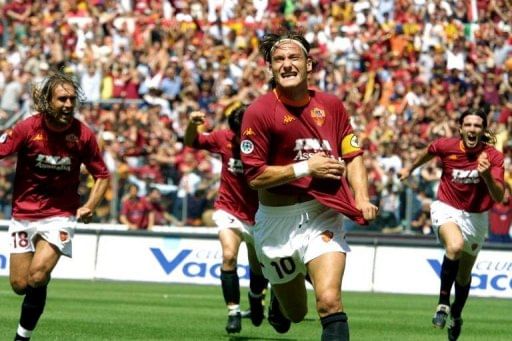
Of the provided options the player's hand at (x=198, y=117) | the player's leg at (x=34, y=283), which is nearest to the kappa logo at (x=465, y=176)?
the player's hand at (x=198, y=117)

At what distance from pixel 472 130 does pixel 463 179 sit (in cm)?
66

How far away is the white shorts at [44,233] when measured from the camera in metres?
12.2

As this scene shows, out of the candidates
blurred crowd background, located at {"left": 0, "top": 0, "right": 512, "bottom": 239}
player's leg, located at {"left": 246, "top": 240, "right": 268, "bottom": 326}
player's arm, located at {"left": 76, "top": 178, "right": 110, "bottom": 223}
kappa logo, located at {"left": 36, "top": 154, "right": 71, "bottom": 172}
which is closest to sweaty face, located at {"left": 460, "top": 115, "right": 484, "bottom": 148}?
player's leg, located at {"left": 246, "top": 240, "right": 268, "bottom": 326}

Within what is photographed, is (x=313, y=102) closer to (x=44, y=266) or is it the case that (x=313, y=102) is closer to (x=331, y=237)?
(x=331, y=237)

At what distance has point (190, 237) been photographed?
2462 cm

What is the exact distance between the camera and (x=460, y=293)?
14.9 meters

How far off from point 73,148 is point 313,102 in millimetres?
2877

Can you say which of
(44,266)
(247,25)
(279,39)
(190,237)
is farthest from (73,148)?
(247,25)

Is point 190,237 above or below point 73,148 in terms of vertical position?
below

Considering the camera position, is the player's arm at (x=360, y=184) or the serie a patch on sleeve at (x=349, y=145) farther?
the serie a patch on sleeve at (x=349, y=145)

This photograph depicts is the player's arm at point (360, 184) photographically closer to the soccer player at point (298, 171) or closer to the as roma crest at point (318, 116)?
the soccer player at point (298, 171)

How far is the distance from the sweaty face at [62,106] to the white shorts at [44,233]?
0.87m

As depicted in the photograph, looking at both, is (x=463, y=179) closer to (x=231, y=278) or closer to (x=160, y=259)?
(x=231, y=278)

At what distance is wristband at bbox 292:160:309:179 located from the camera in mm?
9602
